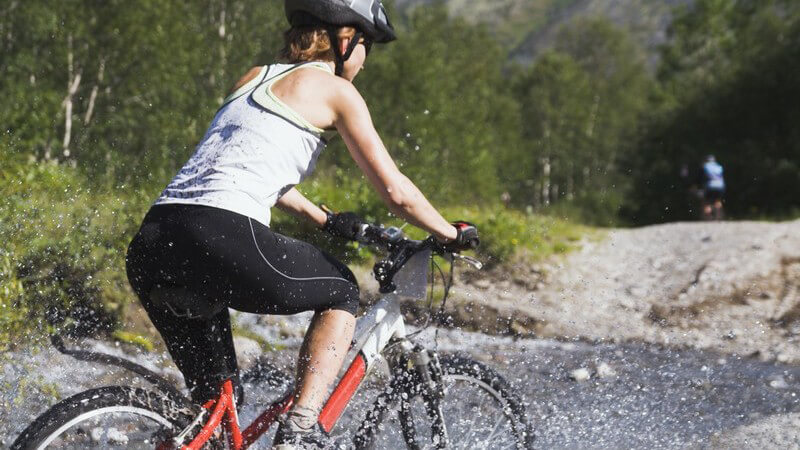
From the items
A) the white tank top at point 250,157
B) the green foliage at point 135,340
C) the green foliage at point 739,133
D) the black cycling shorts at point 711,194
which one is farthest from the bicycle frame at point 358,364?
the green foliage at point 739,133

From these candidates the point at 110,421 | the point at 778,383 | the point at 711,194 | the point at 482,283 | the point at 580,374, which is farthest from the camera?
the point at 711,194

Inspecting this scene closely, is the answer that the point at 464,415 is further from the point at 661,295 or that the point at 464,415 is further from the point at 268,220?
the point at 661,295

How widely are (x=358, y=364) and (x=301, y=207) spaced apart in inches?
27.6

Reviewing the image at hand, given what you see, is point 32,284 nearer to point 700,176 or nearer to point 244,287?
point 244,287

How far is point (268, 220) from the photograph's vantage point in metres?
3.21

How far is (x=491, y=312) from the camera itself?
922 centimetres

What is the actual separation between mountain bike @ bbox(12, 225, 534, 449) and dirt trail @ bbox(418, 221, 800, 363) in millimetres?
5005

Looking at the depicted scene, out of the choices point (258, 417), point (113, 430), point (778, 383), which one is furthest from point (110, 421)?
point (778, 383)

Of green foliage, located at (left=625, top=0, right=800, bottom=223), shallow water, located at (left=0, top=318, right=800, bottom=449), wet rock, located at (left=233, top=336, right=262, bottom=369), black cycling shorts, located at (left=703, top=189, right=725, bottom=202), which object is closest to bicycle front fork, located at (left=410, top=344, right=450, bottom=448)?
shallow water, located at (left=0, top=318, right=800, bottom=449)

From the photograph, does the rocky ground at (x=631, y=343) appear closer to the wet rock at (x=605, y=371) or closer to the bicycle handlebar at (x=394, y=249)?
the wet rock at (x=605, y=371)

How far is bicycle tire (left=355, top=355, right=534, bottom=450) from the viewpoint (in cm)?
372

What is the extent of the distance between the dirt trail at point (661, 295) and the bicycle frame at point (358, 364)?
539 cm

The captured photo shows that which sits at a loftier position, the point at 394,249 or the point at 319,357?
the point at 394,249

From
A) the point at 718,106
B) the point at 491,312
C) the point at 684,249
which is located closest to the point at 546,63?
the point at 718,106
